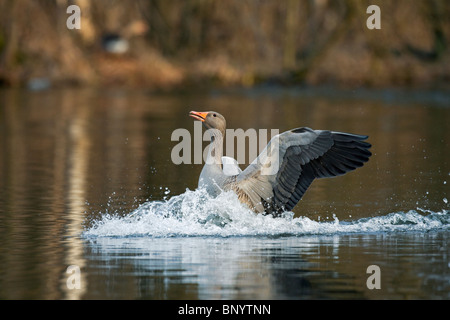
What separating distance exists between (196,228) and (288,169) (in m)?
1.16

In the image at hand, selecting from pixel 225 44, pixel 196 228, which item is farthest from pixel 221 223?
pixel 225 44

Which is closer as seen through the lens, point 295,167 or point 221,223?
point 295,167

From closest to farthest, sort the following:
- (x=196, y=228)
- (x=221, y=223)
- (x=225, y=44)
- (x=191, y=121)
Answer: (x=196, y=228), (x=221, y=223), (x=191, y=121), (x=225, y=44)

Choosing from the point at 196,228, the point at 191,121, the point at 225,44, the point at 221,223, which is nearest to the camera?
the point at 196,228

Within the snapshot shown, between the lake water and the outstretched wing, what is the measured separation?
0.65 feet

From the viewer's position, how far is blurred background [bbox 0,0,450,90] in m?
37.2

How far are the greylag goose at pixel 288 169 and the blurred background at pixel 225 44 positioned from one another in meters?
26.3

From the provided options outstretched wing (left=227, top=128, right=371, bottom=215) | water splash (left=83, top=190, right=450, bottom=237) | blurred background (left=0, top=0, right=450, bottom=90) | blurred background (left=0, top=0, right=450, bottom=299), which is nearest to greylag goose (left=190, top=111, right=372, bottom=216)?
outstretched wing (left=227, top=128, right=371, bottom=215)

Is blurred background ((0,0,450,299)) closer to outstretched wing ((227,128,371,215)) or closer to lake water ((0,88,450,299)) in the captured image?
lake water ((0,88,450,299))

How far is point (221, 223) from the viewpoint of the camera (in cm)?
979

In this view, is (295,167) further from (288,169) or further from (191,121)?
(191,121)

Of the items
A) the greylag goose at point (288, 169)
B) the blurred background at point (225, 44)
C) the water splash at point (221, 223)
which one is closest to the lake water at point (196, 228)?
the water splash at point (221, 223)

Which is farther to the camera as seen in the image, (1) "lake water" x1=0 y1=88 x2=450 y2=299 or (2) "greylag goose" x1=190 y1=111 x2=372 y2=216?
(2) "greylag goose" x1=190 y1=111 x2=372 y2=216

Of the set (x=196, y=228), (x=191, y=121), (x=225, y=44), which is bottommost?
(x=196, y=228)
